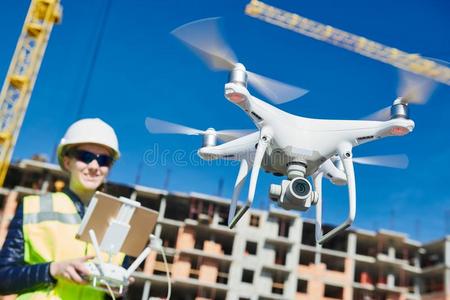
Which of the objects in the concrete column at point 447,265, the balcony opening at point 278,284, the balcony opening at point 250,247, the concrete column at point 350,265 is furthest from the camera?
the balcony opening at point 250,247

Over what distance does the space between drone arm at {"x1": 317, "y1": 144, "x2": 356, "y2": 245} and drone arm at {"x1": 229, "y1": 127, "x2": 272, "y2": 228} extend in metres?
0.59

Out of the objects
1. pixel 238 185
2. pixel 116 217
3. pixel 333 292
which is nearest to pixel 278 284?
pixel 333 292

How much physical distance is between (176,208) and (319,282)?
1238cm

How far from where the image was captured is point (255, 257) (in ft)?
131

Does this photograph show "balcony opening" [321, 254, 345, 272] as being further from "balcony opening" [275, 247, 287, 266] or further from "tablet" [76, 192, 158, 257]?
"tablet" [76, 192, 158, 257]

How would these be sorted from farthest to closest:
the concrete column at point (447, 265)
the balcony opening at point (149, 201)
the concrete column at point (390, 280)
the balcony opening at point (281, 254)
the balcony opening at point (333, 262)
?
the balcony opening at point (333, 262), the balcony opening at point (149, 201), the concrete column at point (390, 280), the balcony opening at point (281, 254), the concrete column at point (447, 265)

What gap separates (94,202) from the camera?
2.90 meters

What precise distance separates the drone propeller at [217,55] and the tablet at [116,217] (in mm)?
1582

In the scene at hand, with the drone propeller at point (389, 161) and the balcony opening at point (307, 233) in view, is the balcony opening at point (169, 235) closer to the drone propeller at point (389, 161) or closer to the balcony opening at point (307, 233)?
the balcony opening at point (307, 233)

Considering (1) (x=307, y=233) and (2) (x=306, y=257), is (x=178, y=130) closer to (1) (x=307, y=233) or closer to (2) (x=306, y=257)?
(2) (x=306, y=257)

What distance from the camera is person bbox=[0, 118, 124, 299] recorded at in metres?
2.97

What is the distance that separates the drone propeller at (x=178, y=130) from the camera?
5090 mm

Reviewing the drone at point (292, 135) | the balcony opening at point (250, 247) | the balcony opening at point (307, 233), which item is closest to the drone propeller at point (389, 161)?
the drone at point (292, 135)

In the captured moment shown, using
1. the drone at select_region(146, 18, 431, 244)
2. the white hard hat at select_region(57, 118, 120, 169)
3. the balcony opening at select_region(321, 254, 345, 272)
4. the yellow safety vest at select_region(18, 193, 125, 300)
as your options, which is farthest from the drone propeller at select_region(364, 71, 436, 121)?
the balcony opening at select_region(321, 254, 345, 272)
